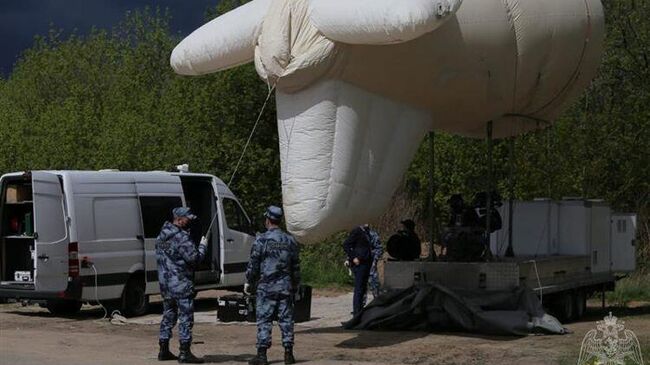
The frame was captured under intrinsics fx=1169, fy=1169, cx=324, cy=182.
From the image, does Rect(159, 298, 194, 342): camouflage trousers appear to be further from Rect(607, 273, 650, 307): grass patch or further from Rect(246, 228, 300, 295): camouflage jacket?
Rect(607, 273, 650, 307): grass patch

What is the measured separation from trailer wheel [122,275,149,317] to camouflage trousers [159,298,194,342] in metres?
6.77

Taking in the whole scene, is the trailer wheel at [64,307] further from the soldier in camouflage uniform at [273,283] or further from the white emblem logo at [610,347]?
the white emblem logo at [610,347]

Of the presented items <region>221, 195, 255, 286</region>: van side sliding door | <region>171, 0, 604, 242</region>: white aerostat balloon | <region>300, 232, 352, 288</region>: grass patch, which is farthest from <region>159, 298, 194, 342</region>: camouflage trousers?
<region>300, 232, 352, 288</region>: grass patch

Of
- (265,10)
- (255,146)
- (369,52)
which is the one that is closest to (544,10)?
(369,52)

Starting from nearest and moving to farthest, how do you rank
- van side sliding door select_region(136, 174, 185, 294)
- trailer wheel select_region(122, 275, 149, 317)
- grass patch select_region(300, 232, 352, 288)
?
1. trailer wheel select_region(122, 275, 149, 317)
2. van side sliding door select_region(136, 174, 185, 294)
3. grass patch select_region(300, 232, 352, 288)

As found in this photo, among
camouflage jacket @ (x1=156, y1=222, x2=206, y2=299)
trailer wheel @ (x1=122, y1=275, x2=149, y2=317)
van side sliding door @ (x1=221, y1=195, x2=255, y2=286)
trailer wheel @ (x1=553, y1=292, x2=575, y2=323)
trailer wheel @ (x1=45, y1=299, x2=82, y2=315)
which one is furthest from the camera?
van side sliding door @ (x1=221, y1=195, x2=255, y2=286)

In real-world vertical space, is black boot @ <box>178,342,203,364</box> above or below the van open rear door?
below

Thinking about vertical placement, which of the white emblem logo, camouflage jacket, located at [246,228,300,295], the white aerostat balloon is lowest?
the white emblem logo

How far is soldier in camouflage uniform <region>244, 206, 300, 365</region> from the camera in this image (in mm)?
13391

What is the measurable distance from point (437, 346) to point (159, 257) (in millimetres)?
3869

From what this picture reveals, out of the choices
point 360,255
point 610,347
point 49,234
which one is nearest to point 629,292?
point 360,255

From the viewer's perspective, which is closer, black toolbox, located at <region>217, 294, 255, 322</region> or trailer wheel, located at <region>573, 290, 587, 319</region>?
trailer wheel, located at <region>573, 290, 587, 319</region>

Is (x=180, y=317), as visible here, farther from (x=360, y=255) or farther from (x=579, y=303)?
(x=579, y=303)

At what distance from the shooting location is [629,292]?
76.7ft
